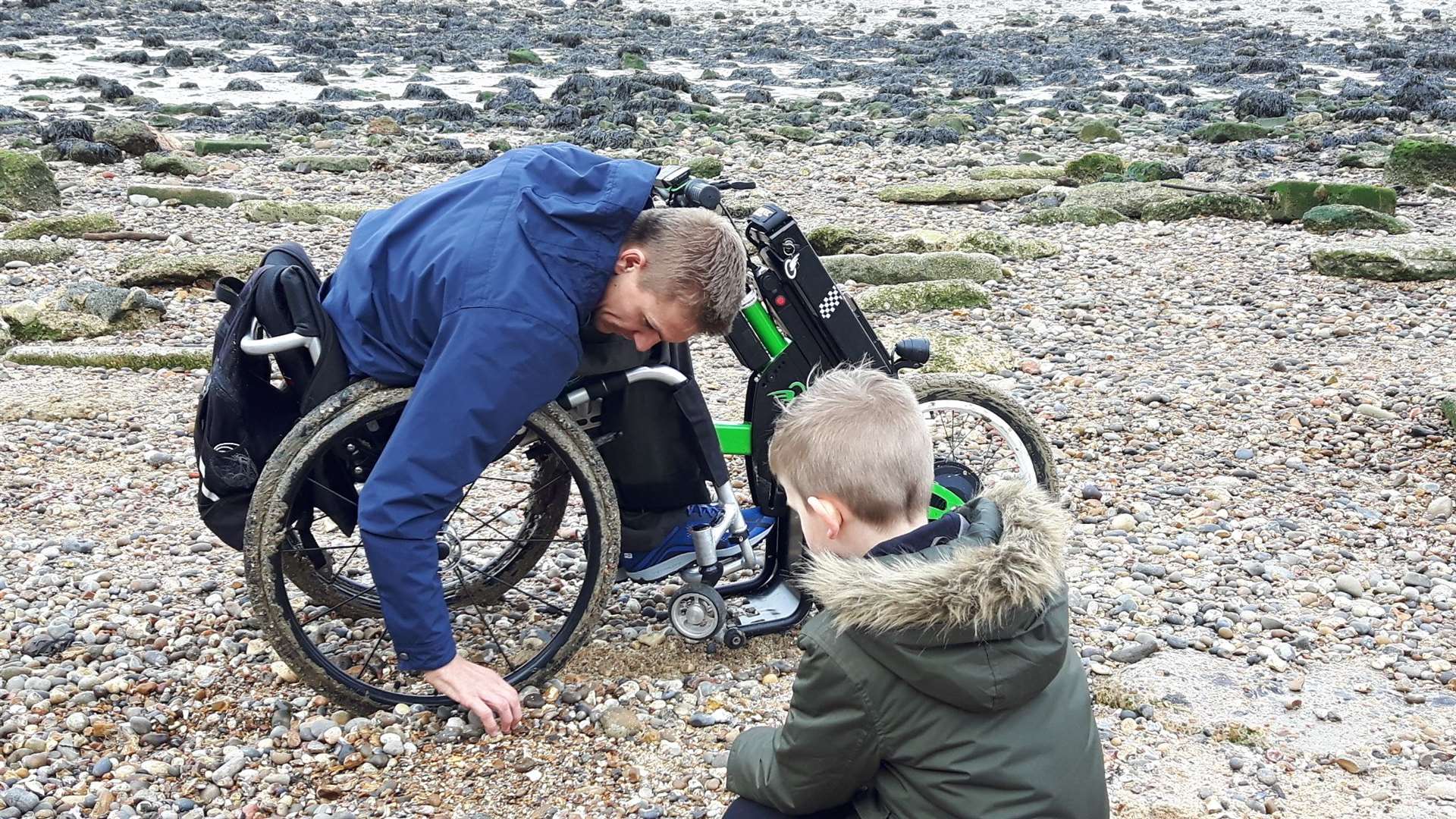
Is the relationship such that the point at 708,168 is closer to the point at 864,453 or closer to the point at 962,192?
the point at 962,192

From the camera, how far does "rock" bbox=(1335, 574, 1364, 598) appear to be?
4.44 metres

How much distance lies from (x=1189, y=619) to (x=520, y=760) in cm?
227

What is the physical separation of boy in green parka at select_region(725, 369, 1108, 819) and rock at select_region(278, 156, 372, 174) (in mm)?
13269

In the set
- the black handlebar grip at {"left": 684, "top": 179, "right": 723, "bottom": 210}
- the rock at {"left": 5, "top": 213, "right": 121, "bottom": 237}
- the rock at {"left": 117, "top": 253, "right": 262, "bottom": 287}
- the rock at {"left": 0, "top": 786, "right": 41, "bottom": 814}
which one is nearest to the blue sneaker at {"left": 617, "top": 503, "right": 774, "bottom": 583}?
the black handlebar grip at {"left": 684, "top": 179, "right": 723, "bottom": 210}

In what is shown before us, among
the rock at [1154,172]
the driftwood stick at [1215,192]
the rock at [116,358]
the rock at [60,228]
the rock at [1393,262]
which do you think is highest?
the rock at [1393,262]

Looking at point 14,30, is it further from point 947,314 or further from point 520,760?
point 520,760

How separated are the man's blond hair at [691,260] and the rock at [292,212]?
879cm

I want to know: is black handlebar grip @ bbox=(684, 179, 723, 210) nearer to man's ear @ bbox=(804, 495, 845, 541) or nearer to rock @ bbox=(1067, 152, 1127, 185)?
man's ear @ bbox=(804, 495, 845, 541)

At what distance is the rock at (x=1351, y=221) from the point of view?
992cm

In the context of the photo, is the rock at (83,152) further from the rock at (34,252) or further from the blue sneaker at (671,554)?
the blue sneaker at (671,554)

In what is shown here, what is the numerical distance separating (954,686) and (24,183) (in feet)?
39.1

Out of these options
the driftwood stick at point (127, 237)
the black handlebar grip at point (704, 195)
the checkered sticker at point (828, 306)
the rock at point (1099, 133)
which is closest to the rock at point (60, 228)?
the driftwood stick at point (127, 237)

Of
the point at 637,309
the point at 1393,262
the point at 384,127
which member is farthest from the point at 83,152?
the point at 637,309

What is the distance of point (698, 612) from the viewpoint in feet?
12.8
